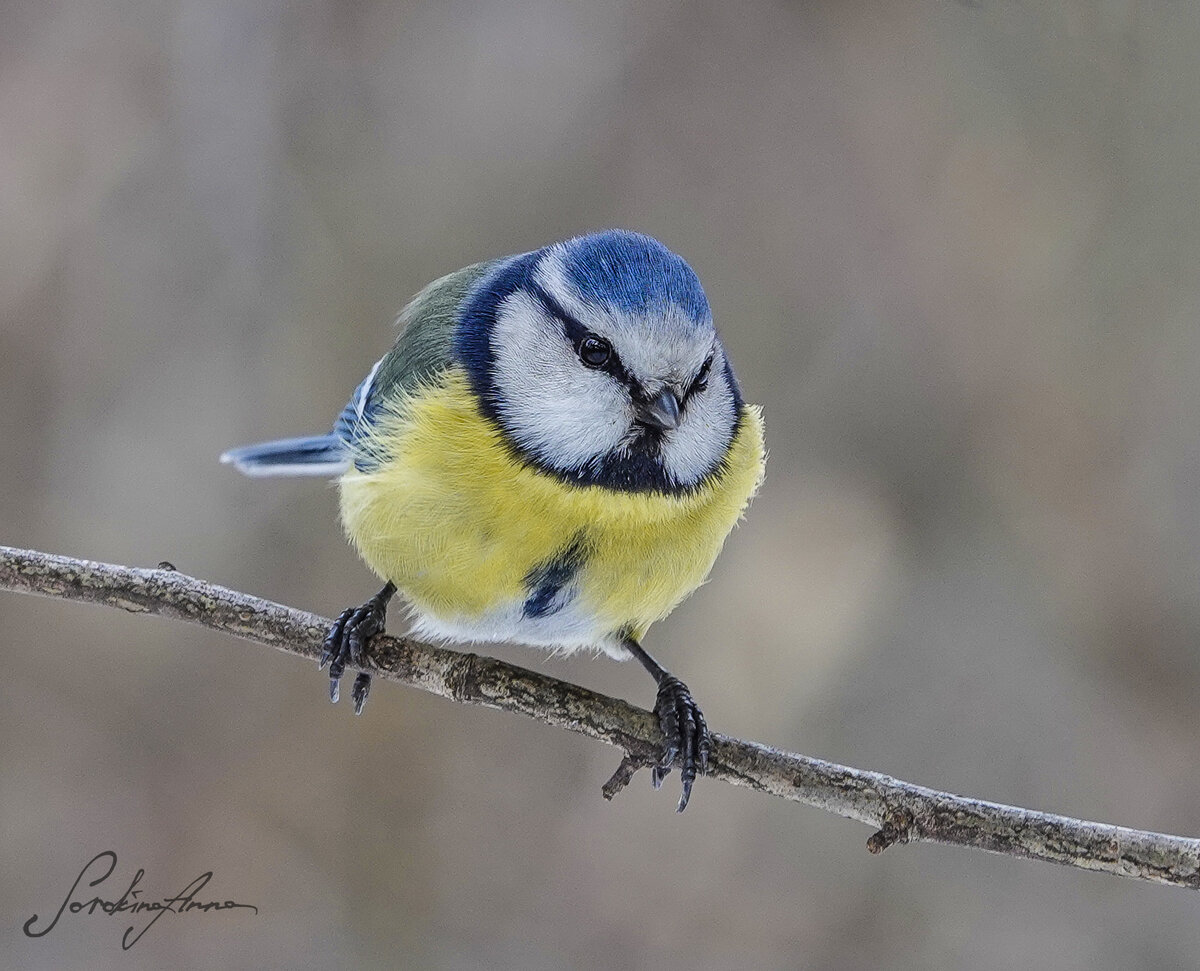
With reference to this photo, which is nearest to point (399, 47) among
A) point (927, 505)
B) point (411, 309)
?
point (411, 309)

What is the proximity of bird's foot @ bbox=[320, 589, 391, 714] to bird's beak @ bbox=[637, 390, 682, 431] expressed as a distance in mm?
587

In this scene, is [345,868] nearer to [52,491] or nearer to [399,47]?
[52,491]

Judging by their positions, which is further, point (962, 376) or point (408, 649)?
point (962, 376)

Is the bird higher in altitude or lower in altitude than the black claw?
higher

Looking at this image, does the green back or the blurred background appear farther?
the blurred background

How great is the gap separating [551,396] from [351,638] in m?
0.50

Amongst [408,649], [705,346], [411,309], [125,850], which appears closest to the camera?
[705,346]

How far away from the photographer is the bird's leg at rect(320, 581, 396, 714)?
6.24 feet

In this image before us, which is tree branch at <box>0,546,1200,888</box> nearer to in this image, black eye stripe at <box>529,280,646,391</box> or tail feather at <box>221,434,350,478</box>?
black eye stripe at <box>529,280,646,391</box>

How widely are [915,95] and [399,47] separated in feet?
4.17

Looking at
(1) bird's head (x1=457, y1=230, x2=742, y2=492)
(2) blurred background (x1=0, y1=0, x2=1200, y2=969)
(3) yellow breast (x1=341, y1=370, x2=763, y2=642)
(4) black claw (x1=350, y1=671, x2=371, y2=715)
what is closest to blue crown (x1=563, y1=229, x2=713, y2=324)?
(1) bird's head (x1=457, y1=230, x2=742, y2=492)

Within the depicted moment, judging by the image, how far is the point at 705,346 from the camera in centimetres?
169
